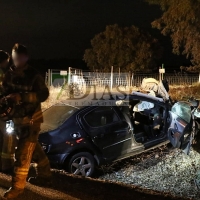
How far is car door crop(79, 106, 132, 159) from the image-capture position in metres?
7.79

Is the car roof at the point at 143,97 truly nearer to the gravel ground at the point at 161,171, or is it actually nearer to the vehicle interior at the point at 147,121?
the vehicle interior at the point at 147,121

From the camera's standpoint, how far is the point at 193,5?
19.0 m

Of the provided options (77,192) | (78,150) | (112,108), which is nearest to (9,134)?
(77,192)

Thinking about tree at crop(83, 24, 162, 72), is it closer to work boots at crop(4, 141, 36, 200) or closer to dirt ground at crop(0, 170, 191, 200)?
dirt ground at crop(0, 170, 191, 200)

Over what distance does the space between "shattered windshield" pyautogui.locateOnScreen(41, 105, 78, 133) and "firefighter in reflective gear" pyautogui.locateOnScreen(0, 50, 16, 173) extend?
206 cm

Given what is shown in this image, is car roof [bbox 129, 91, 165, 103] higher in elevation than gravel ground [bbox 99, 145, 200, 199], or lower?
higher

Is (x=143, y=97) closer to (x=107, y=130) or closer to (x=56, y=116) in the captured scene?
(x=107, y=130)

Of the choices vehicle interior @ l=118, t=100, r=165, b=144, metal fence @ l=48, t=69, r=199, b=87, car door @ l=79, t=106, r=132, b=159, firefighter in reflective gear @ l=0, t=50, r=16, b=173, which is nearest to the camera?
firefighter in reflective gear @ l=0, t=50, r=16, b=173

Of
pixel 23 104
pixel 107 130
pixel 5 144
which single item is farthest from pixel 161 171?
pixel 23 104

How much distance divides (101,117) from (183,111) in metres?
1.74

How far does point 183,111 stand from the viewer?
8539 mm

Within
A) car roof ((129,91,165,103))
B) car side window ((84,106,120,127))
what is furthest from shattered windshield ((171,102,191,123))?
car side window ((84,106,120,127))

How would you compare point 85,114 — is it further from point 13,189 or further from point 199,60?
point 199,60

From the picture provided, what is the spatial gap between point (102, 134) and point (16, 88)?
12.5 feet
